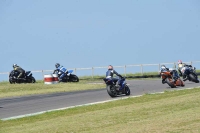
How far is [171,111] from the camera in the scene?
16422mm

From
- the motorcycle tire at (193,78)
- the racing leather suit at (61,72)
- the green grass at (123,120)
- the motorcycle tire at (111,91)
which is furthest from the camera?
the racing leather suit at (61,72)

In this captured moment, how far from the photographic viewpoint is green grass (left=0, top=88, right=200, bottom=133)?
12945 mm

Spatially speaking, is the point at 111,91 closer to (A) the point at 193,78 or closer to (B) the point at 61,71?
(A) the point at 193,78

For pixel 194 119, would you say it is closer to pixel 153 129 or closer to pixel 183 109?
pixel 153 129

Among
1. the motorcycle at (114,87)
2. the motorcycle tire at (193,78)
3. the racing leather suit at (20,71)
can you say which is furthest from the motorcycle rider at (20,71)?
the motorcycle at (114,87)

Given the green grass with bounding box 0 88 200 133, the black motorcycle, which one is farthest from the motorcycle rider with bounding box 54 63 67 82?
the green grass with bounding box 0 88 200 133

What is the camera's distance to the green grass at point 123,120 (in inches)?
510

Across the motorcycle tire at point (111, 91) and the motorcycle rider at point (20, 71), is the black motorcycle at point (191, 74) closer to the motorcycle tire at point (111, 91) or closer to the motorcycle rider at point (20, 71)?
the motorcycle tire at point (111, 91)

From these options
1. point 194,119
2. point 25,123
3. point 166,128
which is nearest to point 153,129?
point 166,128

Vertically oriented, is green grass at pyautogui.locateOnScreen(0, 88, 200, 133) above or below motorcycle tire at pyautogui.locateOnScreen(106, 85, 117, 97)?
below

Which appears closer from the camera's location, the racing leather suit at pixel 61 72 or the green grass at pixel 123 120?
the green grass at pixel 123 120

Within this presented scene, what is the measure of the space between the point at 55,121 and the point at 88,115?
1.19 m

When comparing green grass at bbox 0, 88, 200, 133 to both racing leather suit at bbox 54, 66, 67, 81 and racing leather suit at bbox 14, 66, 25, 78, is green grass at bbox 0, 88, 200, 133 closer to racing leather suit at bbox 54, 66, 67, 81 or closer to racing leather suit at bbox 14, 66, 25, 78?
racing leather suit at bbox 14, 66, 25, 78

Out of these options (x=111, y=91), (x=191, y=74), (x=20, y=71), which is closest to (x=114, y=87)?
(x=111, y=91)
